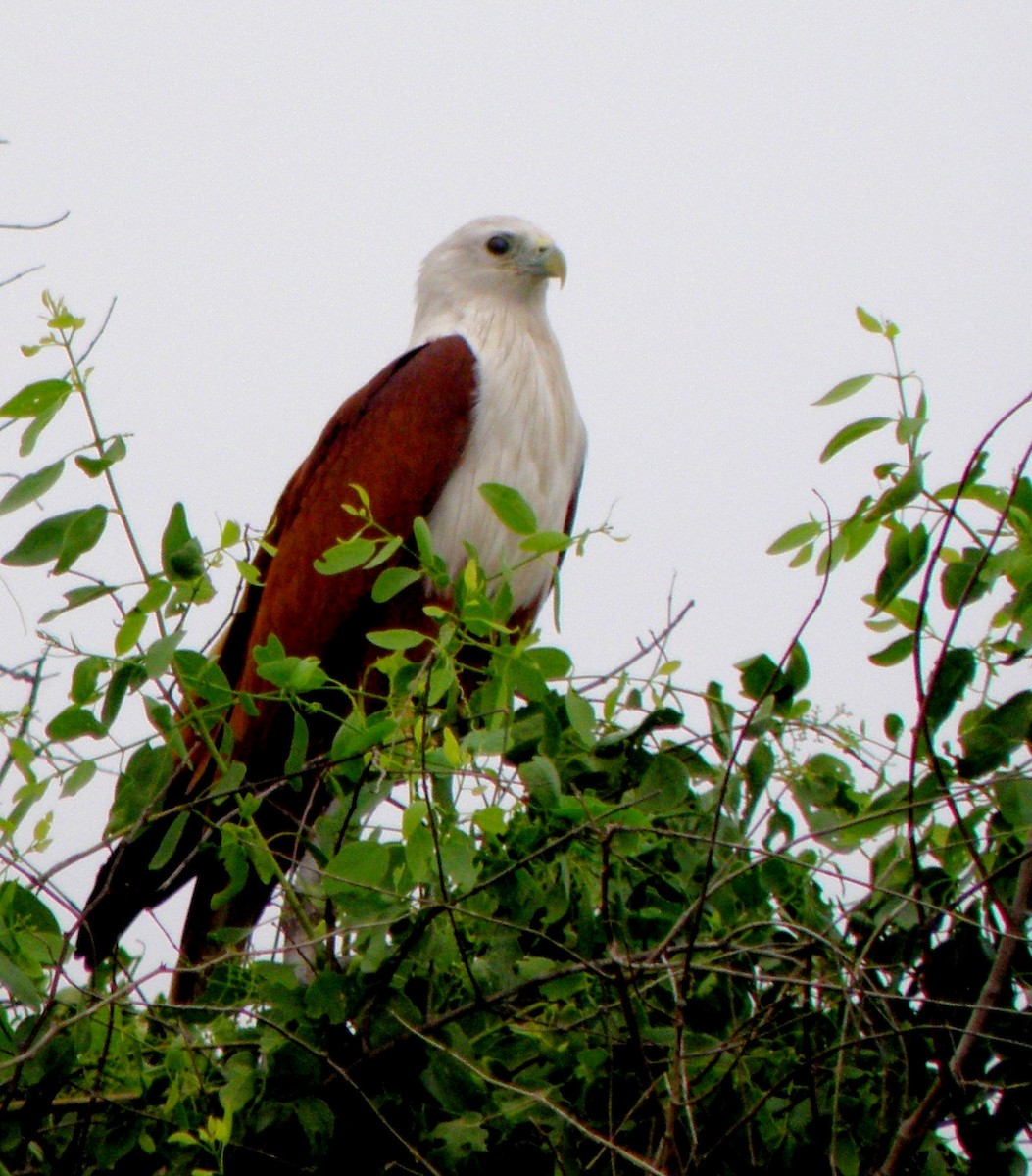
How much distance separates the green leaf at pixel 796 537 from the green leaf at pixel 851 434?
0.10m

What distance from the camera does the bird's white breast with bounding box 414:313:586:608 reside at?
4.13 m

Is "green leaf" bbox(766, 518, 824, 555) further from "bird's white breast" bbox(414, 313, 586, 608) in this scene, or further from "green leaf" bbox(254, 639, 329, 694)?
"bird's white breast" bbox(414, 313, 586, 608)

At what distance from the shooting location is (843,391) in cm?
199

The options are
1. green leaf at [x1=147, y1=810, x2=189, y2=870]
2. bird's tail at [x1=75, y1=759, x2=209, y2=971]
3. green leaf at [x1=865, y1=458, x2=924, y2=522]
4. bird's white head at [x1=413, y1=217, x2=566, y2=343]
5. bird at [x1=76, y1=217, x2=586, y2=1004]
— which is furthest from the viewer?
bird's white head at [x1=413, y1=217, x2=566, y2=343]

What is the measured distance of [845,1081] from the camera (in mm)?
2207

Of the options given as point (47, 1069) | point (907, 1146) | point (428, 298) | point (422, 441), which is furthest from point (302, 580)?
point (907, 1146)

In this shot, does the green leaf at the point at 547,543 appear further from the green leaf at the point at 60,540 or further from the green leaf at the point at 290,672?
the green leaf at the point at 60,540

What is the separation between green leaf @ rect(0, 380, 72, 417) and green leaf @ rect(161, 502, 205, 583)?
211 millimetres

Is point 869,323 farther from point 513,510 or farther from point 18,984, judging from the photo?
point 18,984

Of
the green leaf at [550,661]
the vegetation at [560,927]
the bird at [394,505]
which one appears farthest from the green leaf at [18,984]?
the bird at [394,505]

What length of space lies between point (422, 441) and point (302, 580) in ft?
1.66

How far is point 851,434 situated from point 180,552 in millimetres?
896

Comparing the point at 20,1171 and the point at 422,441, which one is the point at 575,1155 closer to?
the point at 20,1171

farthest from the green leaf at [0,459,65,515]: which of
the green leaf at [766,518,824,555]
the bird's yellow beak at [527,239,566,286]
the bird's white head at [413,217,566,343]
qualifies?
the bird's yellow beak at [527,239,566,286]
